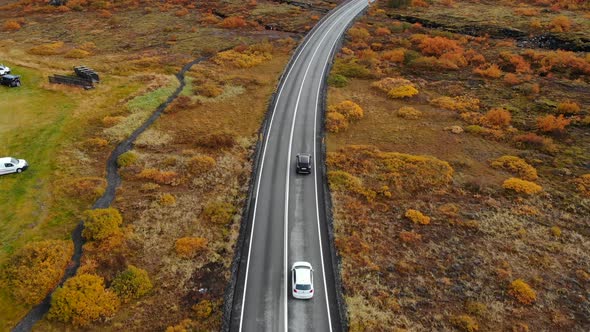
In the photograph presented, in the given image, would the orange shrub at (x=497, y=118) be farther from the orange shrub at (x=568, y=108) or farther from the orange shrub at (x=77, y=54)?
the orange shrub at (x=77, y=54)

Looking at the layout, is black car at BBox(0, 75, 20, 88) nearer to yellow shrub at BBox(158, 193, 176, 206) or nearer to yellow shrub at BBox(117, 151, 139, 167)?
yellow shrub at BBox(117, 151, 139, 167)

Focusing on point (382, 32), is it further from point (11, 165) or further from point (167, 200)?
point (11, 165)

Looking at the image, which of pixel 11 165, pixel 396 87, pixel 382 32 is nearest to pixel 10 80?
pixel 11 165

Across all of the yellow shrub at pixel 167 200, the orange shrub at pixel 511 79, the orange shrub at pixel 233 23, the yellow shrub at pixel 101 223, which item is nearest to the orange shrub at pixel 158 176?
the yellow shrub at pixel 167 200

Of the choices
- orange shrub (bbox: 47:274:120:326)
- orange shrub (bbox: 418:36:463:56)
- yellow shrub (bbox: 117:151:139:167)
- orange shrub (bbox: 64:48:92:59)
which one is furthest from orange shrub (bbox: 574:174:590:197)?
orange shrub (bbox: 64:48:92:59)

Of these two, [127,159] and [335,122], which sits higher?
[335,122]

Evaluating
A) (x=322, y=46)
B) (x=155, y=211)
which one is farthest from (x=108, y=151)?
(x=322, y=46)
